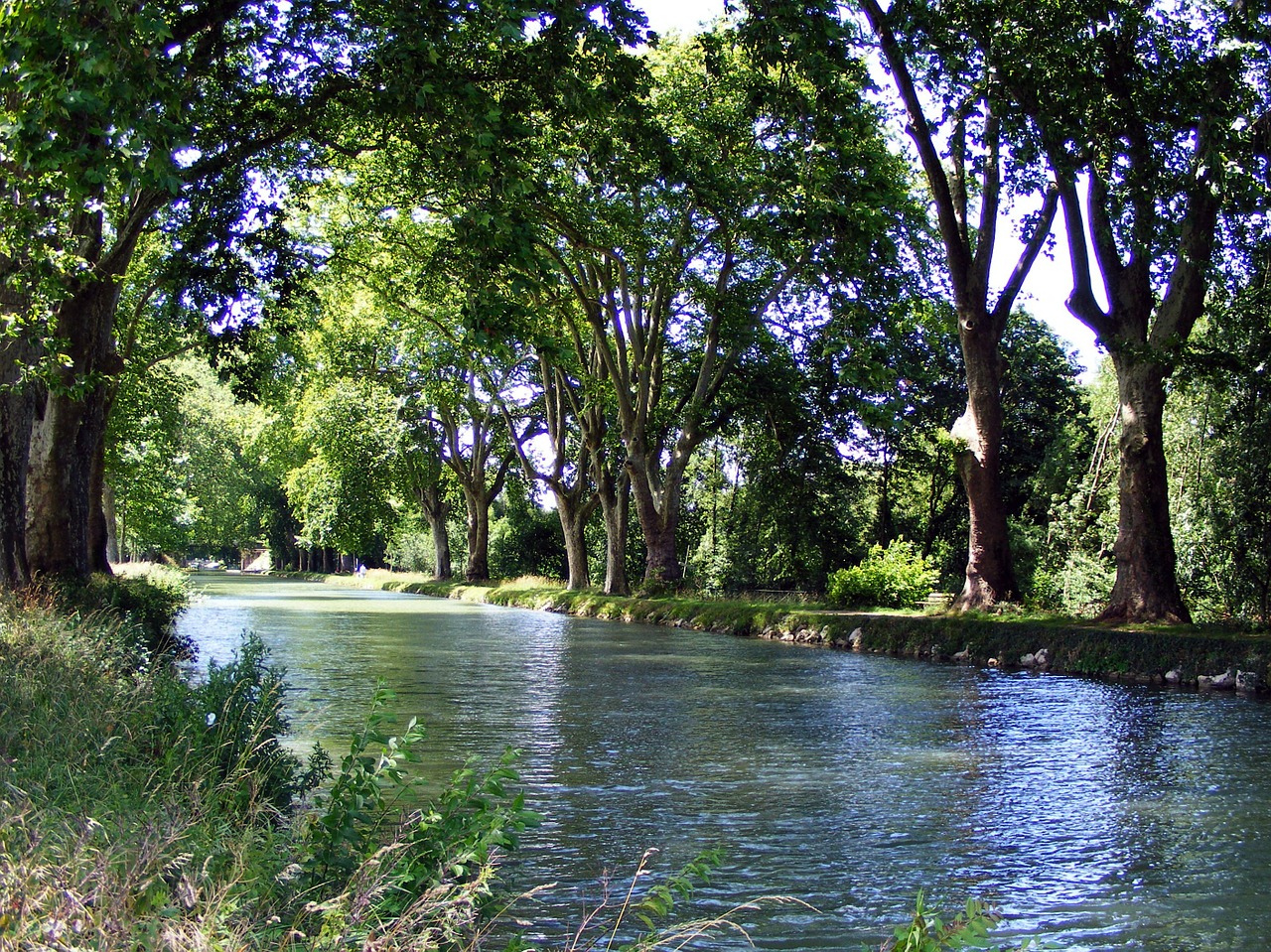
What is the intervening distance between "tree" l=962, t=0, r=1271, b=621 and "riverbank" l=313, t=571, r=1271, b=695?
1321 millimetres

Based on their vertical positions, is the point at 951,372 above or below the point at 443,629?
above

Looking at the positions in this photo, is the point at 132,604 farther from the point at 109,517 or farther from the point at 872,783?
the point at 109,517

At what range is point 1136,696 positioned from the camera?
48.4 feet

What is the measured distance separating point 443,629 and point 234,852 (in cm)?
2334

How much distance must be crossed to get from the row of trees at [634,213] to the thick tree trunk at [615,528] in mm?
154

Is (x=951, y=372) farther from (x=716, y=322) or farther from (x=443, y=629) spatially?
(x=443, y=629)

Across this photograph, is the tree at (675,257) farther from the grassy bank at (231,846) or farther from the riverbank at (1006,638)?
the grassy bank at (231,846)

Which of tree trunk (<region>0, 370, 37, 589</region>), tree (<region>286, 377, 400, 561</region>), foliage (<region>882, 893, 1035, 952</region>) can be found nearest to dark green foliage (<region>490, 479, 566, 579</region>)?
tree (<region>286, 377, 400, 561</region>)

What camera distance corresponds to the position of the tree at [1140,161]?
56.0 ft

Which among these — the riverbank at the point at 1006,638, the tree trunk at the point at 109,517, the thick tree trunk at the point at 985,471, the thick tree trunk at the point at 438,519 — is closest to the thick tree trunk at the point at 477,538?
the thick tree trunk at the point at 438,519

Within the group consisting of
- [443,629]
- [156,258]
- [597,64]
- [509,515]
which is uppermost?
[156,258]

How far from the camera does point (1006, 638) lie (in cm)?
1872

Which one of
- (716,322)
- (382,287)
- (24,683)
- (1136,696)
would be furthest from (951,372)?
(24,683)

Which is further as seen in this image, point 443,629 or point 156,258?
point 443,629
